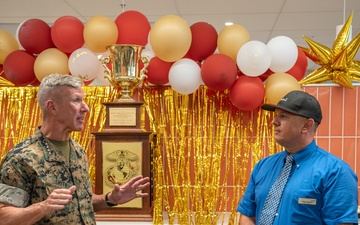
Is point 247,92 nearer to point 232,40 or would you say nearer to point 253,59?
point 253,59

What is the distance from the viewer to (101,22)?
3088 millimetres

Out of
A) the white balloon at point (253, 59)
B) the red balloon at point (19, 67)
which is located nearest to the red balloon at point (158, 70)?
the white balloon at point (253, 59)

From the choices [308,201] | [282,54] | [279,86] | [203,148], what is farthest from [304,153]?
[203,148]

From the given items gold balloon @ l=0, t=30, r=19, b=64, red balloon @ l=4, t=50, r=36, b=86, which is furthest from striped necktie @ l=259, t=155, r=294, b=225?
gold balloon @ l=0, t=30, r=19, b=64

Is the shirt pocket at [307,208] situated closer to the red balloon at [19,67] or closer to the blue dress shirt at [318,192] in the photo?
the blue dress shirt at [318,192]

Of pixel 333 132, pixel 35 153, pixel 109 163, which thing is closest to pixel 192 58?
pixel 109 163

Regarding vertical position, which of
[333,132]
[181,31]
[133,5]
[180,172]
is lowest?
[180,172]

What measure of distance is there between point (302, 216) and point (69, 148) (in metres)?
1.06

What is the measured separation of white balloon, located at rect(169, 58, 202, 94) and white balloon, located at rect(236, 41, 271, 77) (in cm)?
30

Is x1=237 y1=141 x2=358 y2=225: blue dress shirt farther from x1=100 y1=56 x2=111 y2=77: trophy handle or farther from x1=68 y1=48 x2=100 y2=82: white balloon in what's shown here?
x1=68 y1=48 x2=100 y2=82: white balloon

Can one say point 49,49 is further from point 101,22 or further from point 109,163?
point 109,163

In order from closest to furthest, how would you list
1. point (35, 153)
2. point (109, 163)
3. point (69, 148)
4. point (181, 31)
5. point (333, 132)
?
point (35, 153), point (69, 148), point (181, 31), point (109, 163), point (333, 132)

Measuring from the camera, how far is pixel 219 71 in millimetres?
2961

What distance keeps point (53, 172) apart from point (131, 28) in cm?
162
